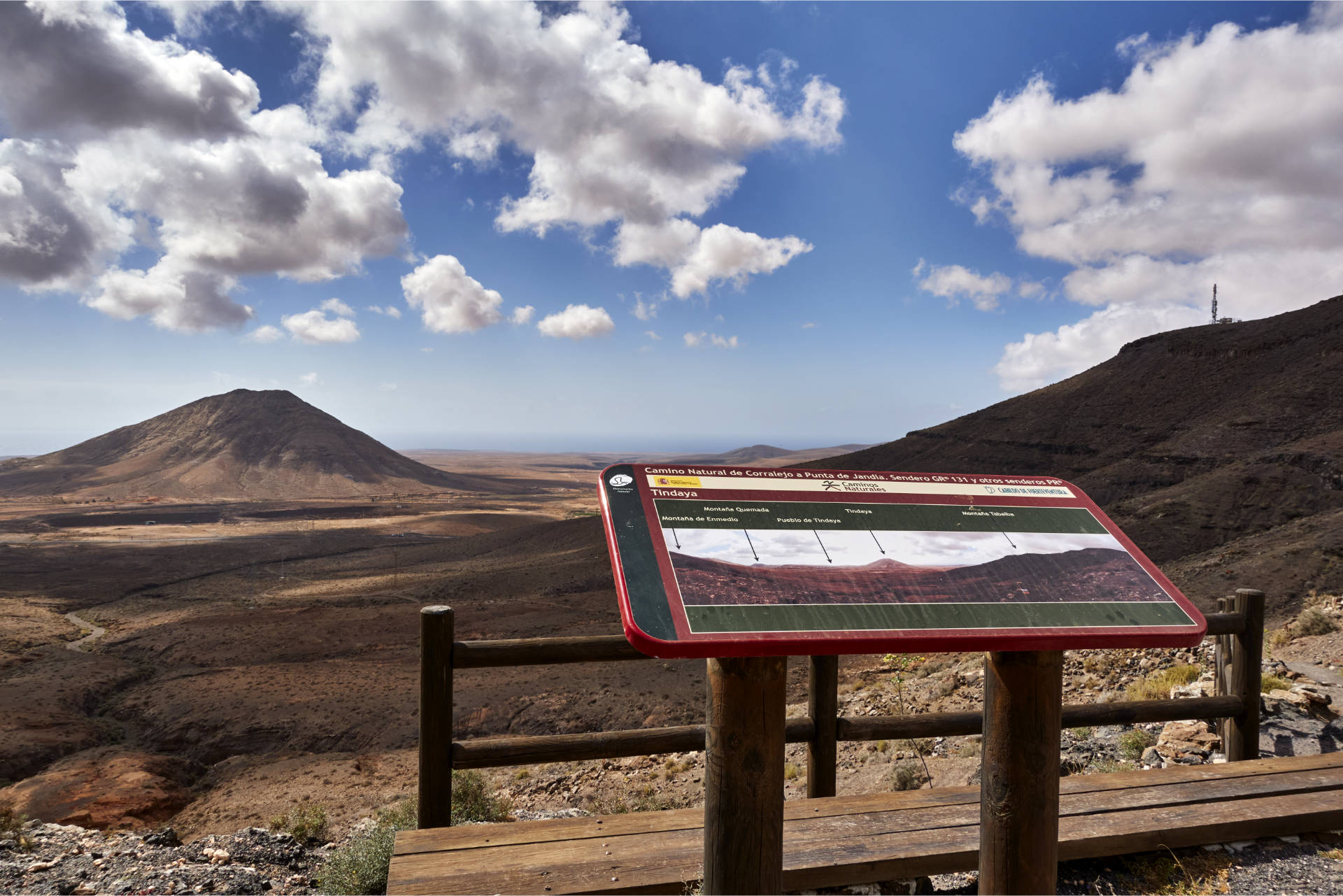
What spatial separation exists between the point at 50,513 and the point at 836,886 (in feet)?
255

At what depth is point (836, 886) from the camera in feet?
10.6

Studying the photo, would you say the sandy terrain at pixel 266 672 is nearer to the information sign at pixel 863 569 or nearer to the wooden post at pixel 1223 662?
the wooden post at pixel 1223 662

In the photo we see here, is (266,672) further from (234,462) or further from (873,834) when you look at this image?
(234,462)

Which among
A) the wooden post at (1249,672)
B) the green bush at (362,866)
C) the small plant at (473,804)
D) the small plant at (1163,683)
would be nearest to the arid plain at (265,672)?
the small plant at (473,804)

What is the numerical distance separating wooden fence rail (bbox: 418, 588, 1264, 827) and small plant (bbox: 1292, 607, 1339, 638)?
296 inches

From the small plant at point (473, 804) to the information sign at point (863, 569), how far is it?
206 inches

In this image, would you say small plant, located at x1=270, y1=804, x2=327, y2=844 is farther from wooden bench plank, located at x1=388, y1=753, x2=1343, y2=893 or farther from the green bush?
wooden bench plank, located at x1=388, y1=753, x2=1343, y2=893

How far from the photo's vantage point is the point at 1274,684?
6.48 meters

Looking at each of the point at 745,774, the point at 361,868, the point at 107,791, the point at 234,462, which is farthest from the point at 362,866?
the point at 234,462

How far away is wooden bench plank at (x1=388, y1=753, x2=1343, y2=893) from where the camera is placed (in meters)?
2.94

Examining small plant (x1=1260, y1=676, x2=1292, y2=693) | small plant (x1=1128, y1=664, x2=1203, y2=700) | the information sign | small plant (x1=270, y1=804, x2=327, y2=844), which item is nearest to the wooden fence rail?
the information sign

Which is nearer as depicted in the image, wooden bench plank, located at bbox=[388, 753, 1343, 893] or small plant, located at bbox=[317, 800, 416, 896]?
wooden bench plank, located at bbox=[388, 753, 1343, 893]

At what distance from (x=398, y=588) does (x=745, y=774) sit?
95.3ft

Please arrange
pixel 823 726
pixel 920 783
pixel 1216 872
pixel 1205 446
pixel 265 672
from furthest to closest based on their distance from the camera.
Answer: pixel 1205 446, pixel 265 672, pixel 920 783, pixel 823 726, pixel 1216 872
